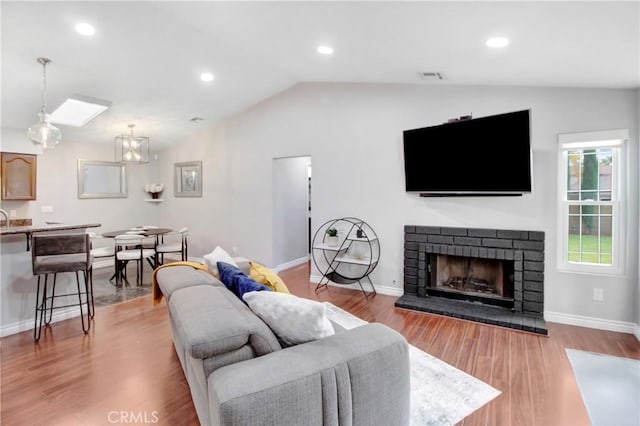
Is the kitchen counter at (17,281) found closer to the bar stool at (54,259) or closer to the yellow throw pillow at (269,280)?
the bar stool at (54,259)

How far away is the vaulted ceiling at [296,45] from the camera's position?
2.20m

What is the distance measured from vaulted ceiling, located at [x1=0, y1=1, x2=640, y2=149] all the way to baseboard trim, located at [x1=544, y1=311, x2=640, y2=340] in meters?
2.28

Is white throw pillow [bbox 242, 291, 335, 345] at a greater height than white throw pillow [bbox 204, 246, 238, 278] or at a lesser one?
lesser

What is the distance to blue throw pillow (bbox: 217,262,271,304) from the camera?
6.70 ft

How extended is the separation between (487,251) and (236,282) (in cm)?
294

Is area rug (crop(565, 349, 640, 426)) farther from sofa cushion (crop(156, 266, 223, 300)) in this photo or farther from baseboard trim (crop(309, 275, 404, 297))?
sofa cushion (crop(156, 266, 223, 300))

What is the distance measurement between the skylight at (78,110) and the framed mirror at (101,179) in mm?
1495

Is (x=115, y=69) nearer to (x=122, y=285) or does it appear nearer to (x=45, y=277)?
(x=45, y=277)

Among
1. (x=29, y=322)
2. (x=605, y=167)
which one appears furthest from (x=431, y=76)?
(x=29, y=322)

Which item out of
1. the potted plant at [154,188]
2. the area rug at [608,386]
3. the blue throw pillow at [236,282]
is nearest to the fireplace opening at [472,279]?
the area rug at [608,386]

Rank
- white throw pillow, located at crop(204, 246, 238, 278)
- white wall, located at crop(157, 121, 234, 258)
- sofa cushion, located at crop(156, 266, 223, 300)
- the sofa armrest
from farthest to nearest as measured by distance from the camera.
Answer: white wall, located at crop(157, 121, 234, 258) → white throw pillow, located at crop(204, 246, 238, 278) → sofa cushion, located at crop(156, 266, 223, 300) → the sofa armrest

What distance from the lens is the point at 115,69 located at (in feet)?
12.2

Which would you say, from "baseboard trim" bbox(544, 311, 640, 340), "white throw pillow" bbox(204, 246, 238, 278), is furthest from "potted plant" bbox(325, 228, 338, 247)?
"baseboard trim" bbox(544, 311, 640, 340)

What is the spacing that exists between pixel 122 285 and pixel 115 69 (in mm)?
3052
